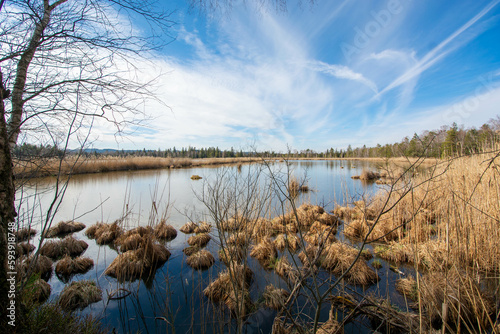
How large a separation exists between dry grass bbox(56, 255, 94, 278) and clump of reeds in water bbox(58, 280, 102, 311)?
3.62 feet

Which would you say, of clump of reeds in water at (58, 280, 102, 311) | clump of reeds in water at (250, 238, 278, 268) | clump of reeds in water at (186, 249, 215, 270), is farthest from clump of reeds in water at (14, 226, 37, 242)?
clump of reeds in water at (250, 238, 278, 268)

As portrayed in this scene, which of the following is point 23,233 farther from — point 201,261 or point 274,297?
point 274,297

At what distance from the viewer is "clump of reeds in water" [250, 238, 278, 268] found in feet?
17.3

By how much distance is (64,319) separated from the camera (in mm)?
2229

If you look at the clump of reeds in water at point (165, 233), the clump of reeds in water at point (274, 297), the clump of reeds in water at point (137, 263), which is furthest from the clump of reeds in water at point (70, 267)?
the clump of reeds in water at point (274, 297)

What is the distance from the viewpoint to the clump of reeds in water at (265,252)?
528 cm

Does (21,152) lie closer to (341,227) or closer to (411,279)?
(411,279)

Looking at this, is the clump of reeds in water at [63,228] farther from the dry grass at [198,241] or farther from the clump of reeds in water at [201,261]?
the clump of reeds in water at [201,261]

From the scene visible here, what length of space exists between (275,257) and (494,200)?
460 cm

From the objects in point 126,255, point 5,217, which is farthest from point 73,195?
point 5,217

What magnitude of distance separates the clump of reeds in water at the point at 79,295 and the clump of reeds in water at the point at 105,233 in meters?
2.63

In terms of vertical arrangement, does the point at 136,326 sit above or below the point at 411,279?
below

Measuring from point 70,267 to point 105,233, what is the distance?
1.77m

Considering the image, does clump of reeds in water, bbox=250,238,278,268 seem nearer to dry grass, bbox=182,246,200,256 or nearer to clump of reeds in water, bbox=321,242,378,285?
clump of reeds in water, bbox=321,242,378,285
